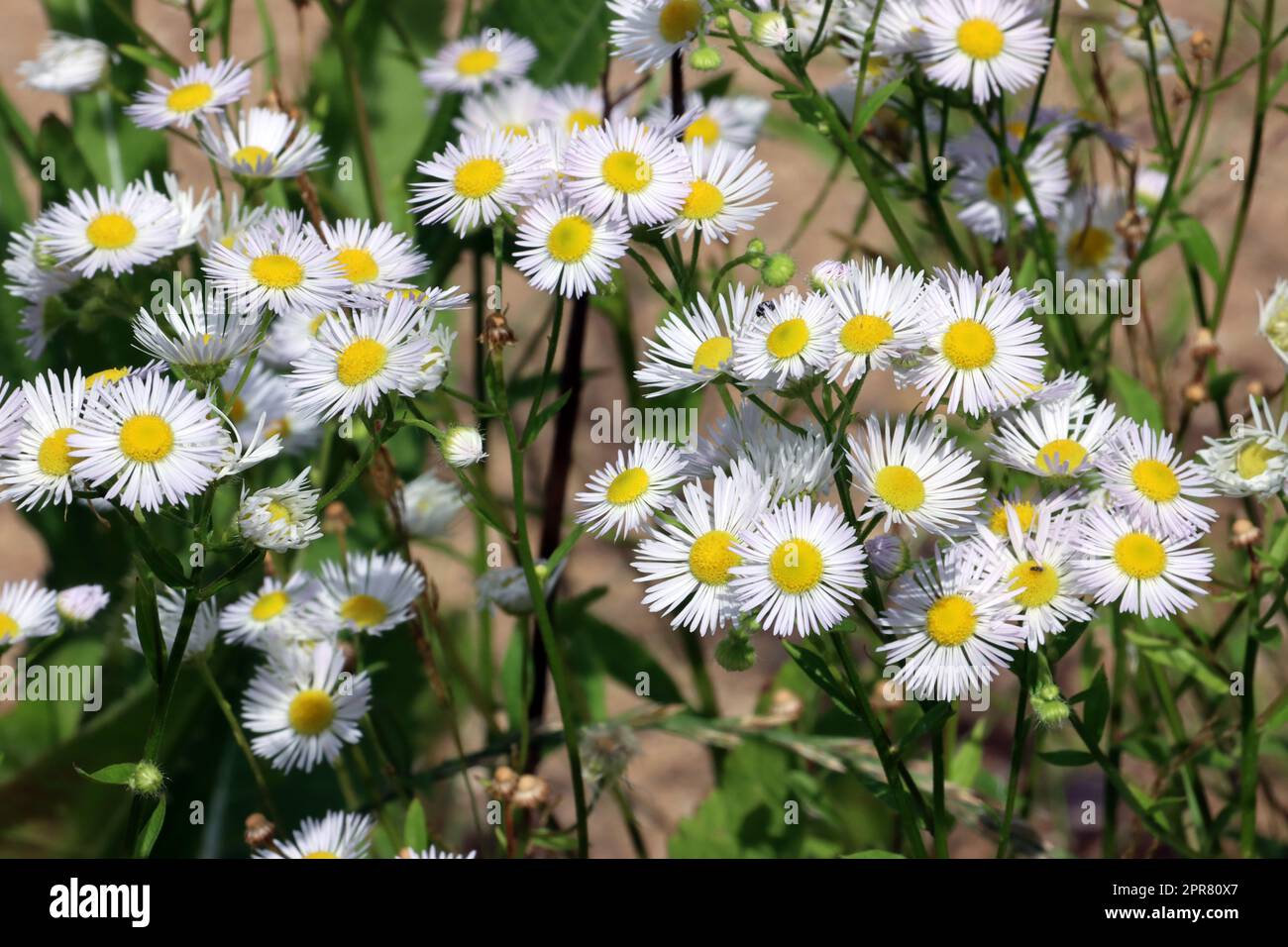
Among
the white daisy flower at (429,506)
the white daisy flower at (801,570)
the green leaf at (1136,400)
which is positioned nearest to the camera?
the white daisy flower at (801,570)

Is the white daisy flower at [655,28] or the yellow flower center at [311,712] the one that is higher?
the white daisy flower at [655,28]

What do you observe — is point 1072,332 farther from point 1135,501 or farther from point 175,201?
point 175,201

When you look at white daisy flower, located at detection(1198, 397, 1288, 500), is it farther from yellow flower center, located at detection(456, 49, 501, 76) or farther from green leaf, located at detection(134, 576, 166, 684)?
yellow flower center, located at detection(456, 49, 501, 76)

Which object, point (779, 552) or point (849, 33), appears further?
point (849, 33)

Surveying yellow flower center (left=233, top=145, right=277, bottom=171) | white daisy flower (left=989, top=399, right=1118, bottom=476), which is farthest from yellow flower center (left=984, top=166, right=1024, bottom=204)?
yellow flower center (left=233, top=145, right=277, bottom=171)

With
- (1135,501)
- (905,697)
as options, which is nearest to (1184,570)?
(1135,501)

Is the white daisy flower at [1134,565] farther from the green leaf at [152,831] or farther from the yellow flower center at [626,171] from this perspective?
the green leaf at [152,831]

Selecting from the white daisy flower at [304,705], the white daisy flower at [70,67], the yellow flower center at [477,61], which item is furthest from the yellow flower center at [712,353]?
the white daisy flower at [70,67]
